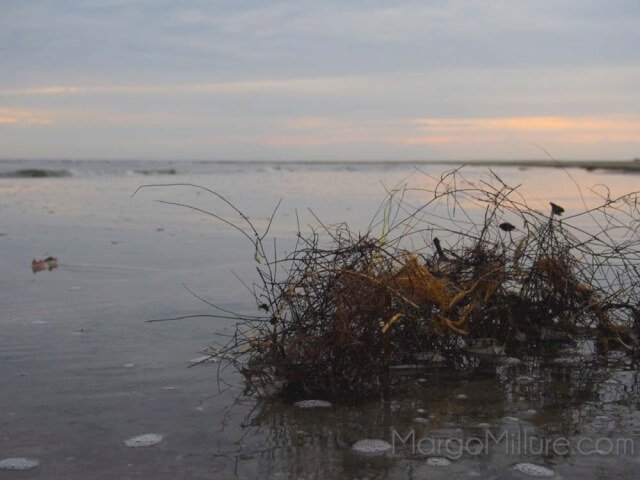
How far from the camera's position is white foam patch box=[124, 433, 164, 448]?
104 inches

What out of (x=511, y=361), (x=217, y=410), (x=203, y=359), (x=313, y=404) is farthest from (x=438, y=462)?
(x=203, y=359)

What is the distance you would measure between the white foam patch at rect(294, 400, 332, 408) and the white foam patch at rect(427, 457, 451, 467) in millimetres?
693

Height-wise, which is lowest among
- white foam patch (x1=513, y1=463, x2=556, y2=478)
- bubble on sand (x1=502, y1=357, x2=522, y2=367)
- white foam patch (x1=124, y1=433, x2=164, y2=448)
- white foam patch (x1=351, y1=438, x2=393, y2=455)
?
white foam patch (x1=513, y1=463, x2=556, y2=478)

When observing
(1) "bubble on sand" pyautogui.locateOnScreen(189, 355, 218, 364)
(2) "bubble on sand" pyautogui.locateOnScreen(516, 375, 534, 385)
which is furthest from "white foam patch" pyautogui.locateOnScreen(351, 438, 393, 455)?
(1) "bubble on sand" pyautogui.locateOnScreen(189, 355, 218, 364)

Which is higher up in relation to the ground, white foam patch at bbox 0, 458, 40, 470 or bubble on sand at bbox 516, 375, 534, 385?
bubble on sand at bbox 516, 375, 534, 385

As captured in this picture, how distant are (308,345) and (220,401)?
19.7 inches

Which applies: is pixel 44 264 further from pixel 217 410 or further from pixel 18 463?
pixel 18 463

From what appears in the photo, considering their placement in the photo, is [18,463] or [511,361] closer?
[18,463]

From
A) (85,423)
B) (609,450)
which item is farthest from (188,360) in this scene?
(609,450)

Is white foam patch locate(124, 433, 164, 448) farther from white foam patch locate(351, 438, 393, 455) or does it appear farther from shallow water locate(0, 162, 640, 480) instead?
white foam patch locate(351, 438, 393, 455)

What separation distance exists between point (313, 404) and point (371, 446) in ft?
1.75

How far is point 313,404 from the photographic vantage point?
3.12 m

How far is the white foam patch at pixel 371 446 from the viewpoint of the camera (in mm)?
2605

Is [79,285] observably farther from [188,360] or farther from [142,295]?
[188,360]
